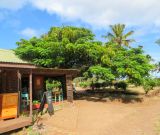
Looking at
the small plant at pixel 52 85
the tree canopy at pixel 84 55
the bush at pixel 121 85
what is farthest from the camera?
the bush at pixel 121 85

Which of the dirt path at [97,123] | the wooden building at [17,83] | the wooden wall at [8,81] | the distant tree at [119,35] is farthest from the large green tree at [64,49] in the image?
the distant tree at [119,35]

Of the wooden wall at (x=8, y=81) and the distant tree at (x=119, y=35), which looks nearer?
the wooden wall at (x=8, y=81)

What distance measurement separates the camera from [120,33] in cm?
3622

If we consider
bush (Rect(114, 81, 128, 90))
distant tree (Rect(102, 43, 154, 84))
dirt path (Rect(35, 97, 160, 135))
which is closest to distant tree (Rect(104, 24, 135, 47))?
bush (Rect(114, 81, 128, 90))

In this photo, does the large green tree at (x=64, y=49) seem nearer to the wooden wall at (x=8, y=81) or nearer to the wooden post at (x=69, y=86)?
the wooden post at (x=69, y=86)

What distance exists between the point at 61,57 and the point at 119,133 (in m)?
10.4

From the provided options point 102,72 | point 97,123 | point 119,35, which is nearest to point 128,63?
point 102,72

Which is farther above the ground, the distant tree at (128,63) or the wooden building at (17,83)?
the distant tree at (128,63)

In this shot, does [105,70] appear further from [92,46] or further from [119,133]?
[119,133]

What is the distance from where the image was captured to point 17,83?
1430cm

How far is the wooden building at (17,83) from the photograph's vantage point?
34.6 feet

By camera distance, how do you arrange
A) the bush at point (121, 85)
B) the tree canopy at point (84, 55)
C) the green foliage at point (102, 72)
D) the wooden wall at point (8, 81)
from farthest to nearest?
the bush at point (121, 85), the tree canopy at point (84, 55), the green foliage at point (102, 72), the wooden wall at point (8, 81)

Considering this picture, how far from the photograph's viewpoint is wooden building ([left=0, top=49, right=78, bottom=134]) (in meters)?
10.5

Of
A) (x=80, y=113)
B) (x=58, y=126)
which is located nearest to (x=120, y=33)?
(x=80, y=113)
